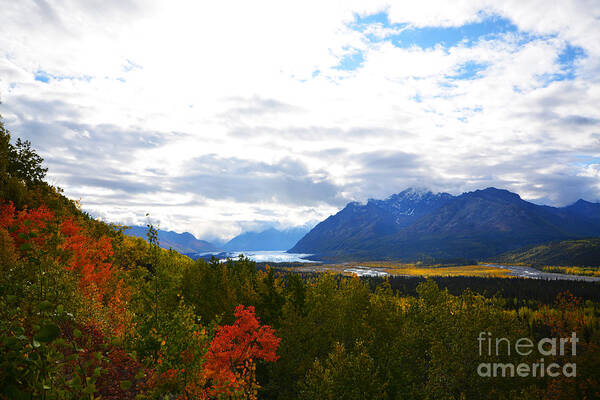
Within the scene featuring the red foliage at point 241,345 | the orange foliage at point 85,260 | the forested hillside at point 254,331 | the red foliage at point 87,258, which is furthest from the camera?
the red foliage at point 87,258

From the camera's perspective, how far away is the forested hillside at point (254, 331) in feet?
72.7

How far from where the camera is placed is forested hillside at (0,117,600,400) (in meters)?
22.2

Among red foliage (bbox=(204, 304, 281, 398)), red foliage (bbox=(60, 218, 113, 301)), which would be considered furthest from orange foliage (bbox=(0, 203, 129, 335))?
red foliage (bbox=(204, 304, 281, 398))

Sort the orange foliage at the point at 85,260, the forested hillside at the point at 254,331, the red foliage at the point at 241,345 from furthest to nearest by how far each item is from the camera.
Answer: the orange foliage at the point at 85,260 < the red foliage at the point at 241,345 < the forested hillside at the point at 254,331

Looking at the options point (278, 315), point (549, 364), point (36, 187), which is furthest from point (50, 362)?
point (36, 187)

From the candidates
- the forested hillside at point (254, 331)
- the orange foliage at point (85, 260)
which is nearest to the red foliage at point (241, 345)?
the forested hillside at point (254, 331)

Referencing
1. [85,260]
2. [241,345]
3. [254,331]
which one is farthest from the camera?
[85,260]

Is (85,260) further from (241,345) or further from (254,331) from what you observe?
(254,331)

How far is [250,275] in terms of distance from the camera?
80125mm

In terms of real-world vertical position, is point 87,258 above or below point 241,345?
above

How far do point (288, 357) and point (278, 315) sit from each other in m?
14.0

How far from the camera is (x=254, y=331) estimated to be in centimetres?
5038

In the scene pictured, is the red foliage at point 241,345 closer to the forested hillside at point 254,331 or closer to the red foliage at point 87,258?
the forested hillside at point 254,331

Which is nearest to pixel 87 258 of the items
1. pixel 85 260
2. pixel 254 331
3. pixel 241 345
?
pixel 85 260
